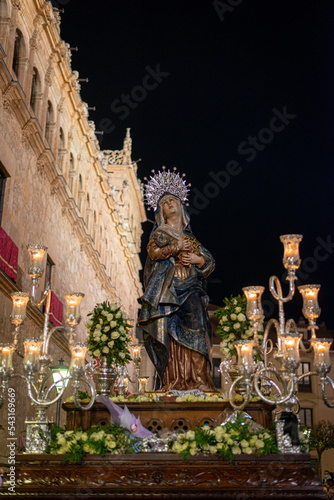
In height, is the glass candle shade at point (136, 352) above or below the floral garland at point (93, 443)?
above

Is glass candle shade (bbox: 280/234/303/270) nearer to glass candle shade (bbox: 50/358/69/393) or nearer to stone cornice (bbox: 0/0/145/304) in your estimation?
glass candle shade (bbox: 50/358/69/393)

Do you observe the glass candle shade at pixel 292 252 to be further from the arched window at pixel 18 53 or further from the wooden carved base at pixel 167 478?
the arched window at pixel 18 53

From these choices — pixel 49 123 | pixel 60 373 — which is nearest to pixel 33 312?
pixel 49 123

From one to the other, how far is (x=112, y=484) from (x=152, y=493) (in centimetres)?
47

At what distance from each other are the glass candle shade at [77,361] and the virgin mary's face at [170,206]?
3.43 m

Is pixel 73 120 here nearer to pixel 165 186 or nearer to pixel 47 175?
pixel 47 175

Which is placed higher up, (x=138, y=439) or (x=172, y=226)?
(x=172, y=226)

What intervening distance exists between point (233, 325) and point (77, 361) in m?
2.92

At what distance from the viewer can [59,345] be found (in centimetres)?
2478

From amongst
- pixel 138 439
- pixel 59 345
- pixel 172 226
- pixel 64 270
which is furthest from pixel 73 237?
pixel 138 439

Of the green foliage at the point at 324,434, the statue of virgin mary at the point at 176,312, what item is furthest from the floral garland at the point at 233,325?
the green foliage at the point at 324,434

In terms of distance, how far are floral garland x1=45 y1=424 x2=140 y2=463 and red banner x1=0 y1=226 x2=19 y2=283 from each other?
32.6 feet

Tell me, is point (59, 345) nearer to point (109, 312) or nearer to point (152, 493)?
point (109, 312)

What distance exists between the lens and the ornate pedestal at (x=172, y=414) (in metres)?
8.27
